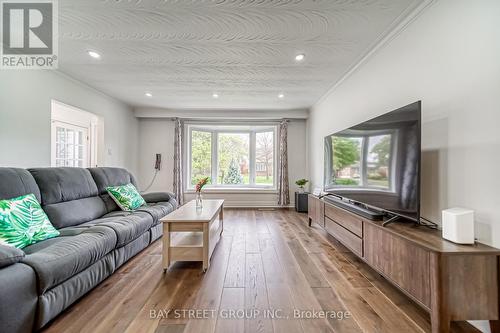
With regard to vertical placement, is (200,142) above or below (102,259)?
above

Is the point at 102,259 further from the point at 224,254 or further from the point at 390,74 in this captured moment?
the point at 390,74

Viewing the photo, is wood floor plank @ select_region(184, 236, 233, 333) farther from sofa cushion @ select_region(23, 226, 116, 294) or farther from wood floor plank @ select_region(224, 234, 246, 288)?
sofa cushion @ select_region(23, 226, 116, 294)

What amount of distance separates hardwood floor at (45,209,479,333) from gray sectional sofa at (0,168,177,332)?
0.17 meters

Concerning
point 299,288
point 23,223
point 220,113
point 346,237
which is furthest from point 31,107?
point 346,237

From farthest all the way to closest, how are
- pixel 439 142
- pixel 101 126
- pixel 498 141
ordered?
pixel 101 126, pixel 439 142, pixel 498 141

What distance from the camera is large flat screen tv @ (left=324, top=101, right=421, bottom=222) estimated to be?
1.69 m

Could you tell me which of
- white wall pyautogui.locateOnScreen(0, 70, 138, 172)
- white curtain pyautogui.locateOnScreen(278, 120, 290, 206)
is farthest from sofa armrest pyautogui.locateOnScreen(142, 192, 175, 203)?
white curtain pyautogui.locateOnScreen(278, 120, 290, 206)

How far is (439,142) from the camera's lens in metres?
1.76

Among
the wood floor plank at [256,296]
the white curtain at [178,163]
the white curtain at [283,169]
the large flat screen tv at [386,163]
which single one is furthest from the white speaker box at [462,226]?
the white curtain at [178,163]

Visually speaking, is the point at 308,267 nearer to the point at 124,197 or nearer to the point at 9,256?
the point at 9,256

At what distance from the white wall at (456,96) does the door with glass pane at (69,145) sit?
202 inches

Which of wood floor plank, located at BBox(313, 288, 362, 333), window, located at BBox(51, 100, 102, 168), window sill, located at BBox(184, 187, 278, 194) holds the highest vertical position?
window, located at BBox(51, 100, 102, 168)

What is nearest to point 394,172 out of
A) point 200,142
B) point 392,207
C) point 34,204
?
point 392,207

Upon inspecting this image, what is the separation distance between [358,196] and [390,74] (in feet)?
4.43
